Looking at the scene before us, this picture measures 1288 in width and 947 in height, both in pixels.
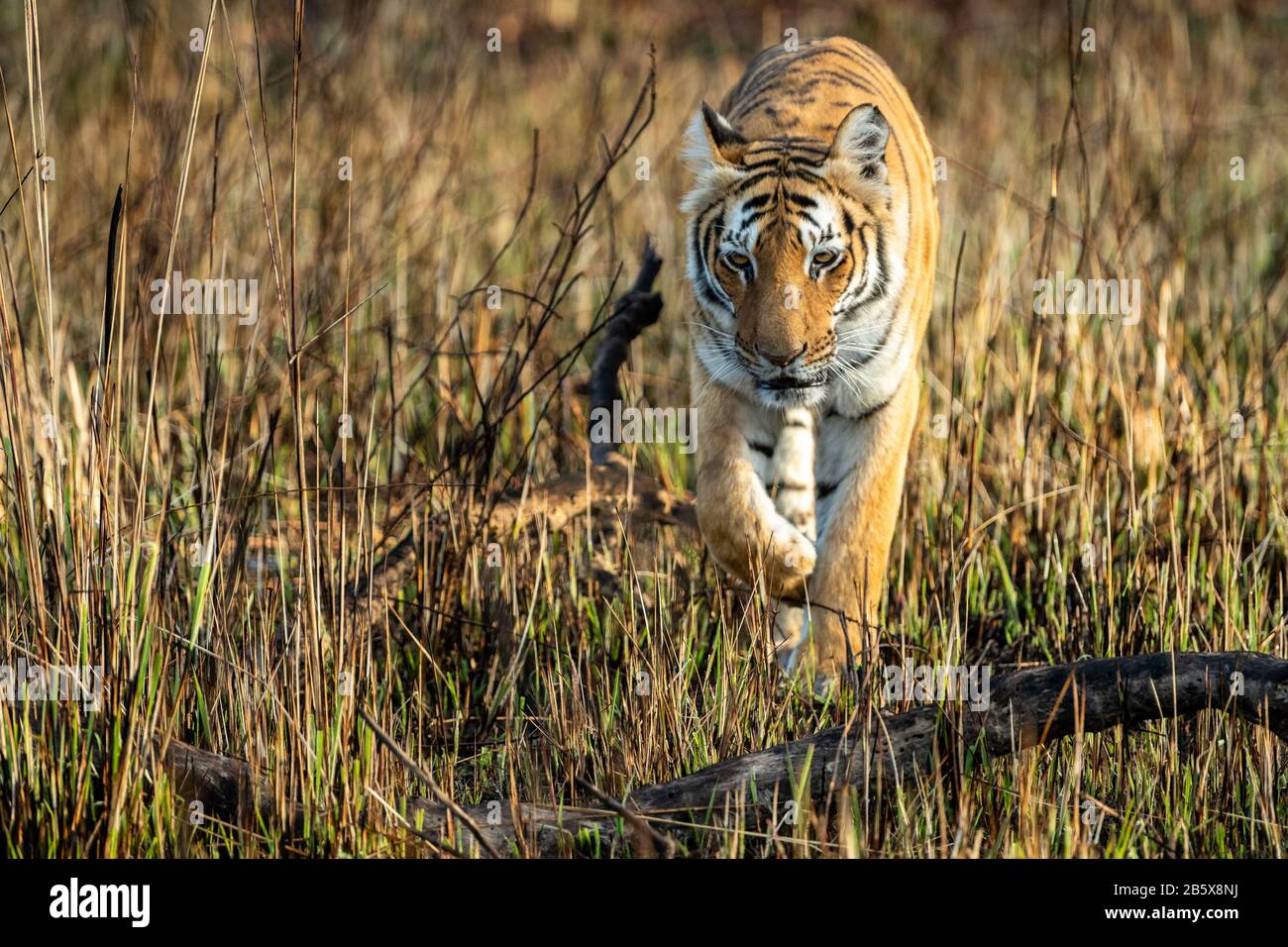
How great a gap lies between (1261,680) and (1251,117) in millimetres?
6275

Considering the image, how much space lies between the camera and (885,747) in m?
2.83

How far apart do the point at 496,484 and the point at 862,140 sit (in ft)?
4.64

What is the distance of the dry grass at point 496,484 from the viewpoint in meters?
2.75

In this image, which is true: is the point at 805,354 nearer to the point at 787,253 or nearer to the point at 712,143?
the point at 787,253

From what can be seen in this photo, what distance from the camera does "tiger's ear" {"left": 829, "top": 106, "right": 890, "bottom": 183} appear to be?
12.9 feet

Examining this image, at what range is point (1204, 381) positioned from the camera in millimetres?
4961

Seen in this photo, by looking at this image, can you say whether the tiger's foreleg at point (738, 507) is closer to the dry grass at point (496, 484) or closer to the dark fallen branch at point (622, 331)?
the dry grass at point (496, 484)

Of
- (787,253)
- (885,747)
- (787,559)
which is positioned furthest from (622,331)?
(885,747)

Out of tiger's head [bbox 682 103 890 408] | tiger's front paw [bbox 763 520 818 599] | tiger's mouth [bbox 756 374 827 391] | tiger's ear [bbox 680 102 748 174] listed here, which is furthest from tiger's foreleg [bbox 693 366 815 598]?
tiger's ear [bbox 680 102 748 174]

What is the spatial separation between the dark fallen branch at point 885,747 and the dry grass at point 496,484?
0.06m

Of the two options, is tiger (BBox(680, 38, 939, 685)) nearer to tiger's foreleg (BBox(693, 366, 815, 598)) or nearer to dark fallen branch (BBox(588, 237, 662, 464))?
tiger's foreleg (BBox(693, 366, 815, 598))

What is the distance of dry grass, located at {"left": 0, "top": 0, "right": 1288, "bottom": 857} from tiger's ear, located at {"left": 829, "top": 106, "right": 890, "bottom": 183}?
0.47 meters
